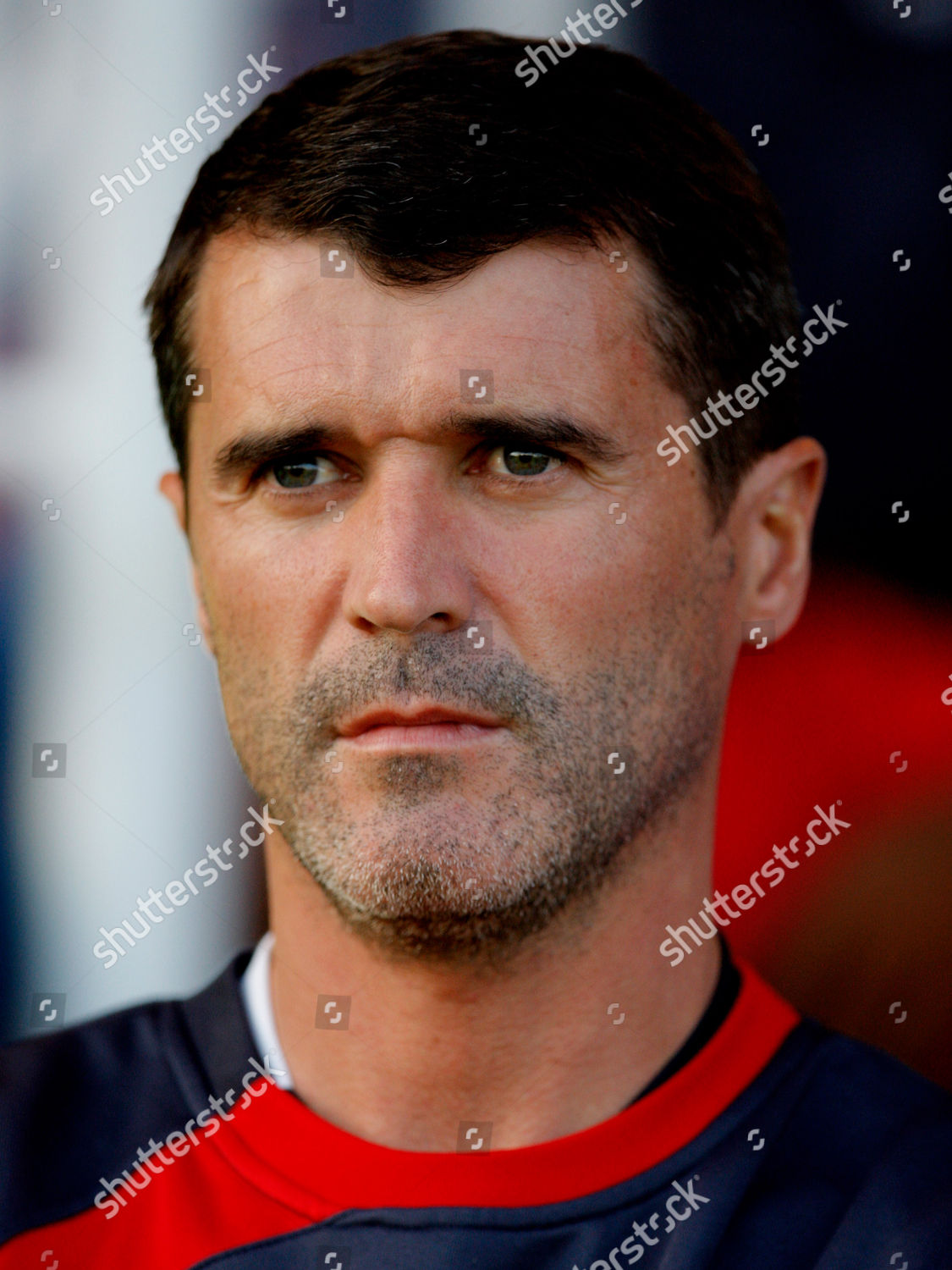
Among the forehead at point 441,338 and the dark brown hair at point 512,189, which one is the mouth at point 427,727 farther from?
the dark brown hair at point 512,189

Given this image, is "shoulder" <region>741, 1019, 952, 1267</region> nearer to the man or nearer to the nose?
the man

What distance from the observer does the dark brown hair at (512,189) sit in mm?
1703

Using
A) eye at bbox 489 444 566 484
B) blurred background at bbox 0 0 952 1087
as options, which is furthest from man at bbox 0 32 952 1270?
blurred background at bbox 0 0 952 1087

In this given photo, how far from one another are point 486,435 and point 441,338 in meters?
0.13

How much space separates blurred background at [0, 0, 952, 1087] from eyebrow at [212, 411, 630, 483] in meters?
1.02

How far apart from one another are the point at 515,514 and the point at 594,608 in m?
0.16

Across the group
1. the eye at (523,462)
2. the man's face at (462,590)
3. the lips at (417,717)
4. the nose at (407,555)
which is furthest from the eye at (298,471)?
the lips at (417,717)

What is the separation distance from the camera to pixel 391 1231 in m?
1.62

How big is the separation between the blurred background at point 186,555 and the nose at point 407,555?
1.17 metres

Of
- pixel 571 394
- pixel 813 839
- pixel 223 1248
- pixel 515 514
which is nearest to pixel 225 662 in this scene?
pixel 515 514

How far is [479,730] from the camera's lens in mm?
1641

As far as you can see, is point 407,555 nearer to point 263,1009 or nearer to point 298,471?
point 298,471

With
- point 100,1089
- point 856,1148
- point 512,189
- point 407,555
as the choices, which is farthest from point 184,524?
point 856,1148

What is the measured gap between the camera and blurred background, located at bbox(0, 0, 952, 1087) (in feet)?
8.37
